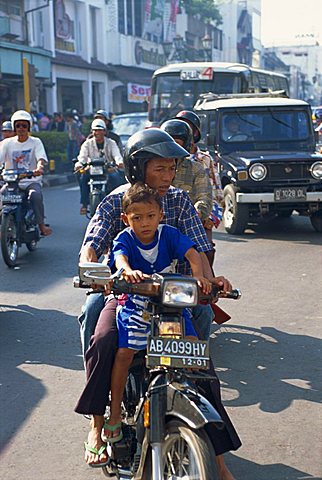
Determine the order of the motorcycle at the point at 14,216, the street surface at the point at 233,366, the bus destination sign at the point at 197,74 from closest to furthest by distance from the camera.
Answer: the street surface at the point at 233,366 → the motorcycle at the point at 14,216 → the bus destination sign at the point at 197,74

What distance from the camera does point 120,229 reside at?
4.01 m

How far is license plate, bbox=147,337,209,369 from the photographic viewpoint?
301 cm

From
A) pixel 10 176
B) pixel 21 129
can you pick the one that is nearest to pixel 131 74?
pixel 21 129

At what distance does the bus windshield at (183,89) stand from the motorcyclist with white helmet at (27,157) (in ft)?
33.5

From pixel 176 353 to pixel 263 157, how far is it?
832cm

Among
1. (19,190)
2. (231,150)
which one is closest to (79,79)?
(231,150)

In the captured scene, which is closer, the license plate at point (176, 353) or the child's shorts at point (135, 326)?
the license plate at point (176, 353)

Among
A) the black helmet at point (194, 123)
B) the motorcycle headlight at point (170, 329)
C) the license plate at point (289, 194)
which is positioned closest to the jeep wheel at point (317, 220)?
the license plate at point (289, 194)

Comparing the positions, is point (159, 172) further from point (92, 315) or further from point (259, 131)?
point (259, 131)

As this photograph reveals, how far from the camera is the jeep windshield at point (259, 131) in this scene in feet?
39.3

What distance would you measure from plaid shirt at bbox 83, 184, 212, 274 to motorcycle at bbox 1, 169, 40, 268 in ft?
15.9

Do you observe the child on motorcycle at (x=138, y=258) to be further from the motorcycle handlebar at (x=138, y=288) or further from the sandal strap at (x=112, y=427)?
the motorcycle handlebar at (x=138, y=288)

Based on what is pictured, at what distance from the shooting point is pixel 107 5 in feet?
127

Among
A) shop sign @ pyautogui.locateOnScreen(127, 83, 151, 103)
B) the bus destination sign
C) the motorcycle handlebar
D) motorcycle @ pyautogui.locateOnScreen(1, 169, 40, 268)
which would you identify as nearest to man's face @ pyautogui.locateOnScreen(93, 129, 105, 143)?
motorcycle @ pyautogui.locateOnScreen(1, 169, 40, 268)
